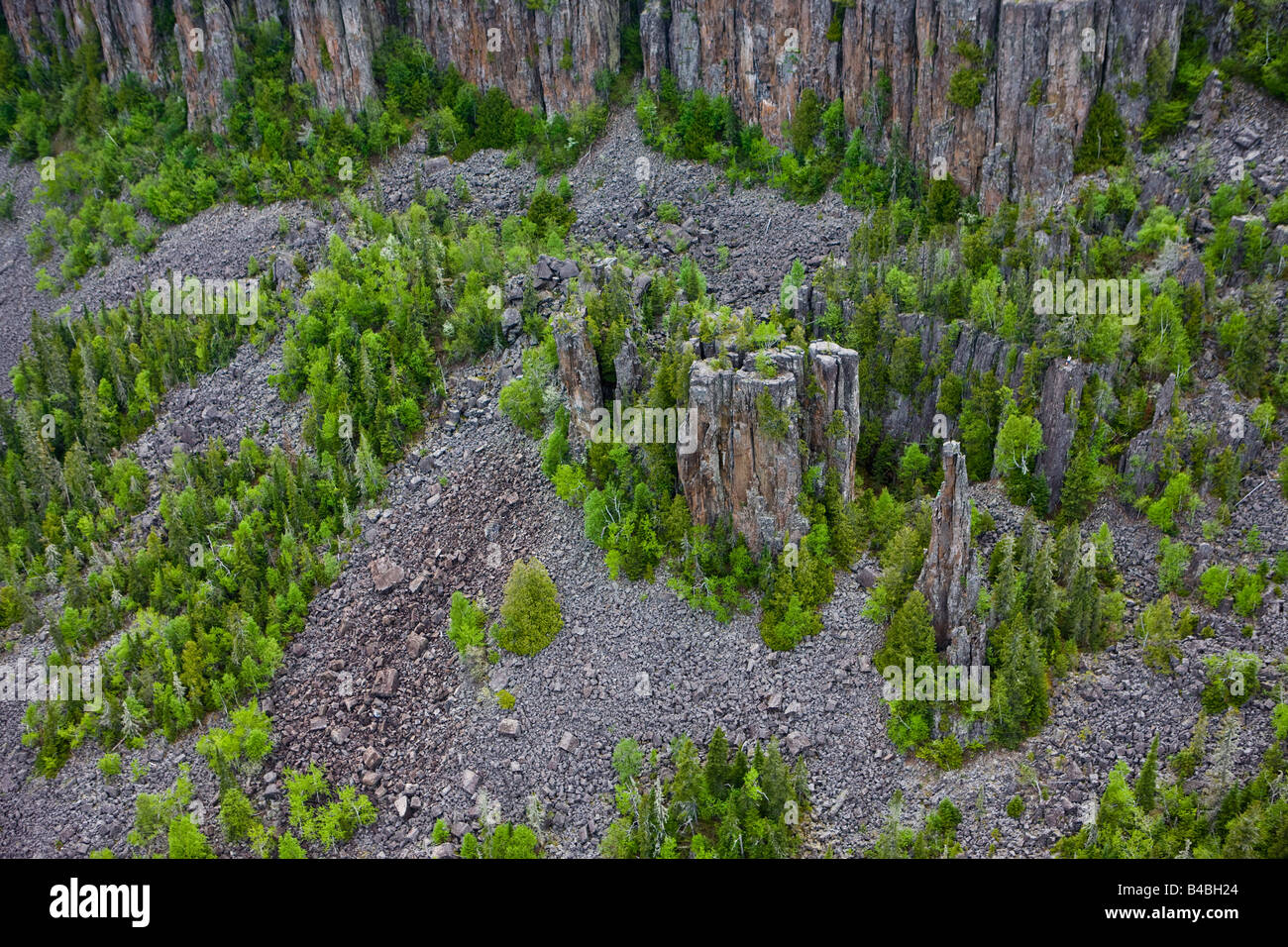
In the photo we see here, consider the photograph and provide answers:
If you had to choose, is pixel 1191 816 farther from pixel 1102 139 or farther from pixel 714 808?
pixel 1102 139

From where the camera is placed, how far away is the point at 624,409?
253 feet

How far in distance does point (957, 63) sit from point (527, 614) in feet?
179

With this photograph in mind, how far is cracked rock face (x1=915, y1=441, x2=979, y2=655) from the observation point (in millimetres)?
62969

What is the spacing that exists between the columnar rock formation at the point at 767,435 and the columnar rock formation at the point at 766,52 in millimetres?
29613

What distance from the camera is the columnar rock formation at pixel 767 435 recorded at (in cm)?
6844

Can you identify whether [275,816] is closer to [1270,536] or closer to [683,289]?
[683,289]

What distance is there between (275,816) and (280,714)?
22.4 feet

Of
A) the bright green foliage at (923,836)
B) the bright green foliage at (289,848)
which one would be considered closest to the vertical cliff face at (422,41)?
the bright green foliage at (289,848)

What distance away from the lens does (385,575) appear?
75.4m

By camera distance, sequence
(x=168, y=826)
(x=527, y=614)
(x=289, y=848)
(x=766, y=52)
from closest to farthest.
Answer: (x=289, y=848), (x=168, y=826), (x=527, y=614), (x=766, y=52)

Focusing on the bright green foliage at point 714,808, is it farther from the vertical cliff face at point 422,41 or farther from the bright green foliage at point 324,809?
the vertical cliff face at point 422,41

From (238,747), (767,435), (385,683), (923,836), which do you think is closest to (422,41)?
(767,435)

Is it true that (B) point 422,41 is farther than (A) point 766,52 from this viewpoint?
Yes
